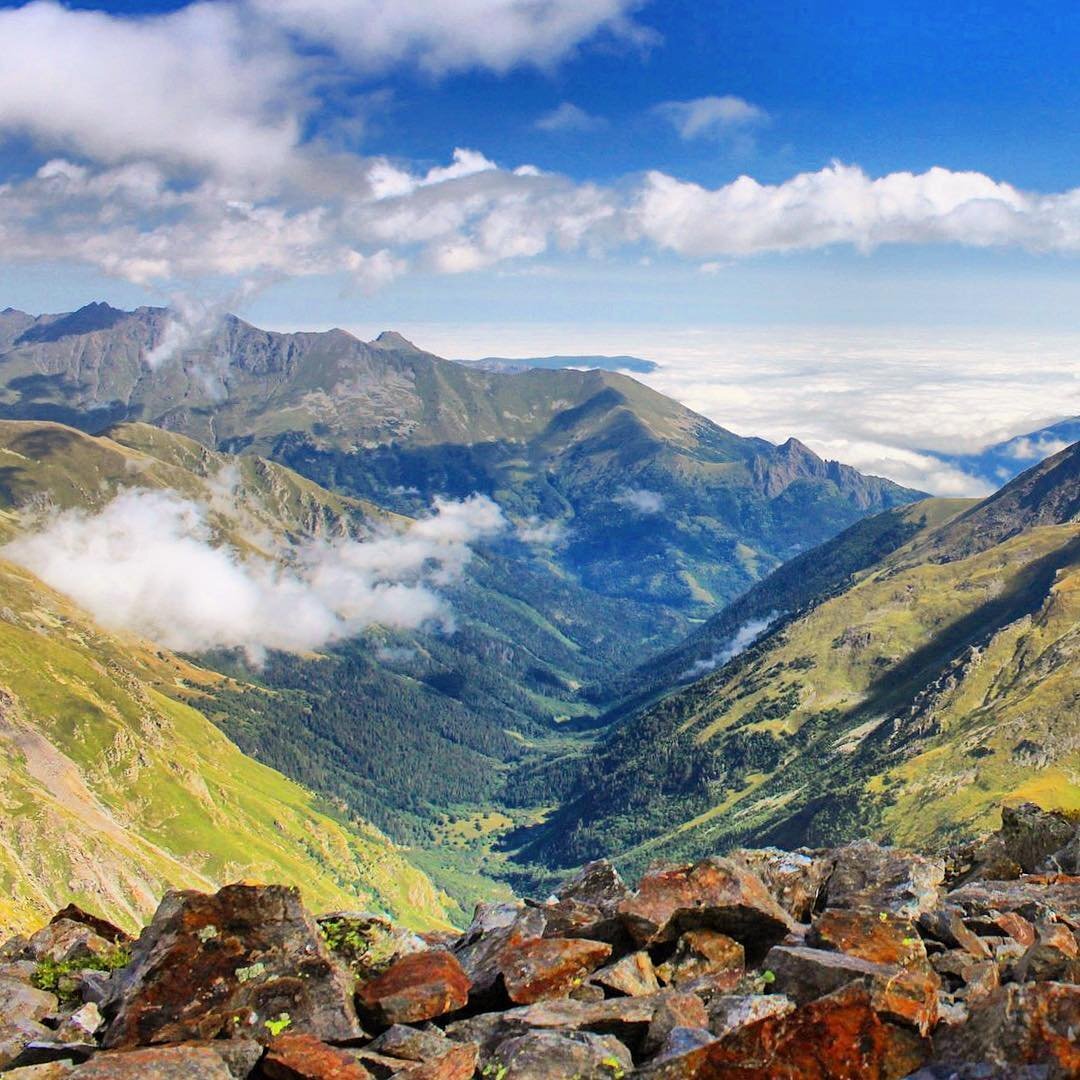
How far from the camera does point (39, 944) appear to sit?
32.8 meters

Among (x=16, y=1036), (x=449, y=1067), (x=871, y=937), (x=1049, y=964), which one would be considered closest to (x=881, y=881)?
(x=871, y=937)

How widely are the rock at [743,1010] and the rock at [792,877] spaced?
10759 millimetres

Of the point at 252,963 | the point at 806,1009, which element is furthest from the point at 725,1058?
the point at 252,963

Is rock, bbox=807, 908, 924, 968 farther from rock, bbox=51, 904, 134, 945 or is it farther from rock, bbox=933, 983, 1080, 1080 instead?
rock, bbox=51, 904, 134, 945

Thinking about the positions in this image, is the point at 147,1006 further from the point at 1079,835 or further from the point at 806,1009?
the point at 1079,835

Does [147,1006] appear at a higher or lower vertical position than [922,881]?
higher

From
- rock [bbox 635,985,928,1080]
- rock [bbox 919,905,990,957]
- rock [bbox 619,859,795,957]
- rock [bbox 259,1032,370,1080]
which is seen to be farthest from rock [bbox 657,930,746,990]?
rock [bbox 259,1032,370,1080]

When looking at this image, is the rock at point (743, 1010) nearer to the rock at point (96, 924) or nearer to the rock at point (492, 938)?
the rock at point (492, 938)

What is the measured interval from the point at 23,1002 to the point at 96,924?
1256cm

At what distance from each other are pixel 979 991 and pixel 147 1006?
804 inches

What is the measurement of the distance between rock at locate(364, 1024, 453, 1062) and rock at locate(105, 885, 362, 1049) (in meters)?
0.79

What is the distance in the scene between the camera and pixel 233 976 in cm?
2272

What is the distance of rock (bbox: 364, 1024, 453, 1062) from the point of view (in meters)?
20.3

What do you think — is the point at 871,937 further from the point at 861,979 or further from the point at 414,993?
the point at 414,993
